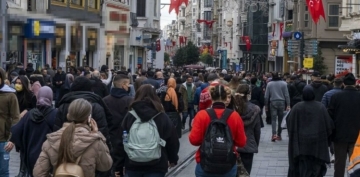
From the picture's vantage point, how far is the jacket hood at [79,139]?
628cm

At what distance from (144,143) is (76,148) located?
5.44 ft

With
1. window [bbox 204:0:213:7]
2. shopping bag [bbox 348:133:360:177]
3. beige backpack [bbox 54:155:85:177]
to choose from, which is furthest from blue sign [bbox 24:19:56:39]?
window [bbox 204:0:213:7]

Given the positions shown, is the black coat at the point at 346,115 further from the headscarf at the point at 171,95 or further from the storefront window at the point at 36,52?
the storefront window at the point at 36,52

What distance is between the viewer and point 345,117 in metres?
11.4

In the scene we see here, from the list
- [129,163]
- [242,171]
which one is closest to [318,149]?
[242,171]

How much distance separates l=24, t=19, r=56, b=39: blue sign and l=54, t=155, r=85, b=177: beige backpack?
18.3 metres

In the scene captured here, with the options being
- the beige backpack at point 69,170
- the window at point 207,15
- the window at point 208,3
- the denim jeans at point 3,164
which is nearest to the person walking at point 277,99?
the denim jeans at point 3,164

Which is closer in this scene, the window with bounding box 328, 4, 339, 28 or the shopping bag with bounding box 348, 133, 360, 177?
the shopping bag with bounding box 348, 133, 360, 177

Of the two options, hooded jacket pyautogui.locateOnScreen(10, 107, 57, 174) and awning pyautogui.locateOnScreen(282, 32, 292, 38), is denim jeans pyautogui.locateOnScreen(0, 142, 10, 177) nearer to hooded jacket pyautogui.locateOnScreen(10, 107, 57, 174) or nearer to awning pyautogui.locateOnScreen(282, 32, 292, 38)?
hooded jacket pyautogui.locateOnScreen(10, 107, 57, 174)

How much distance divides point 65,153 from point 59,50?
2216 cm

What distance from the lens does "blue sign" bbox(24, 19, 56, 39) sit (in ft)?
80.7

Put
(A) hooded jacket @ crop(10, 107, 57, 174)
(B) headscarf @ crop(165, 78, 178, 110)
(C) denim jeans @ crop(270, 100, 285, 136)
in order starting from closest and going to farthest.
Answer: (A) hooded jacket @ crop(10, 107, 57, 174), (B) headscarf @ crop(165, 78, 178, 110), (C) denim jeans @ crop(270, 100, 285, 136)

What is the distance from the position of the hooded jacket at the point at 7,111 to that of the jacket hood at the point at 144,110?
2.15 m

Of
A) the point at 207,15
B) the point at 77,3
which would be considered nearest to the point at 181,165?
the point at 77,3
